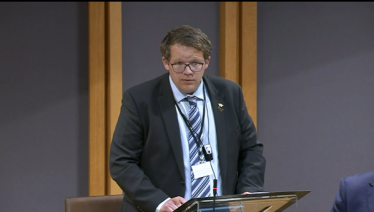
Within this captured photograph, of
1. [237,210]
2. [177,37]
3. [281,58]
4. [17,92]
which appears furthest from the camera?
[281,58]

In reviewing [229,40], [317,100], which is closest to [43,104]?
[229,40]

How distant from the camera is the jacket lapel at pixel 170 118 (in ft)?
8.00

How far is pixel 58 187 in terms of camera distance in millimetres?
3812

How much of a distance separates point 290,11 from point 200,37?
2092mm

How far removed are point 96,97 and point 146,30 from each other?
2.13ft

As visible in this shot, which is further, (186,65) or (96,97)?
(96,97)

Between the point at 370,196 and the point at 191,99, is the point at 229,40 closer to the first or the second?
the point at 191,99

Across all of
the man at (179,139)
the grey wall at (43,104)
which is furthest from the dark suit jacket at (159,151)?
the grey wall at (43,104)

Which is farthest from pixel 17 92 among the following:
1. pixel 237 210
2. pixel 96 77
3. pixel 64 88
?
pixel 237 210

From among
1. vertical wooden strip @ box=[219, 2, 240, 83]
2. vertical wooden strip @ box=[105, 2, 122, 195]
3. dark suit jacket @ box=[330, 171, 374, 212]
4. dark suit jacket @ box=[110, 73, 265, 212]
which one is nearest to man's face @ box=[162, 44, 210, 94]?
dark suit jacket @ box=[110, 73, 265, 212]

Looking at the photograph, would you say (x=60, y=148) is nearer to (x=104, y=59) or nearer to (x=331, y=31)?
(x=104, y=59)

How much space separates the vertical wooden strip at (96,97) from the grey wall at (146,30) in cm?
22

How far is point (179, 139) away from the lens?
8.06 feet

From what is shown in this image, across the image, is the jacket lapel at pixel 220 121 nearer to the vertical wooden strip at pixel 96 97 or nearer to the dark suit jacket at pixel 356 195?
the dark suit jacket at pixel 356 195
